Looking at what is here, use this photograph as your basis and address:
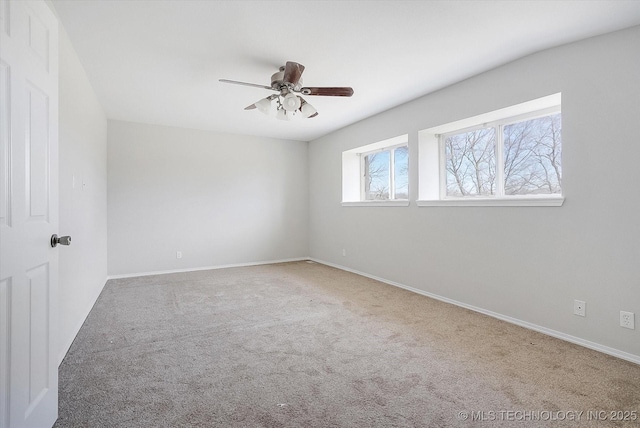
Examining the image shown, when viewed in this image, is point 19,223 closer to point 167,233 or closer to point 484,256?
point 484,256

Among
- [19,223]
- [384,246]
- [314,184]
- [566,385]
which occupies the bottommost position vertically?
[566,385]

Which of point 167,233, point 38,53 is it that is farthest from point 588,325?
point 167,233

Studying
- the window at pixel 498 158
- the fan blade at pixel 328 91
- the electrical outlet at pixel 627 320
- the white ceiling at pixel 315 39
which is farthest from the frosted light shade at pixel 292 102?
the electrical outlet at pixel 627 320

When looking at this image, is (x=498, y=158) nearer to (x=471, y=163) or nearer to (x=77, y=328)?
(x=471, y=163)

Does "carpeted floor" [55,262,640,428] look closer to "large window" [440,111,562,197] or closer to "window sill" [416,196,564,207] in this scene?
"window sill" [416,196,564,207]

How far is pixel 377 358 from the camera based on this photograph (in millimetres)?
2148

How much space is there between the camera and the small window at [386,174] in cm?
445

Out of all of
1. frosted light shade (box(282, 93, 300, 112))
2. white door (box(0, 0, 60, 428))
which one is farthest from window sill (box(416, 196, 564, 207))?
white door (box(0, 0, 60, 428))

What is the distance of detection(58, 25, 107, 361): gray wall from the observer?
7.41 ft

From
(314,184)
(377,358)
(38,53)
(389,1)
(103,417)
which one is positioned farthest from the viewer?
(314,184)

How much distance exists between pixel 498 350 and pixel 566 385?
1.57 feet

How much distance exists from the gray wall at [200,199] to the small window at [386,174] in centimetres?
150

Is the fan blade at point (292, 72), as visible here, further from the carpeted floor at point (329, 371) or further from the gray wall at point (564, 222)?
the carpeted floor at point (329, 371)

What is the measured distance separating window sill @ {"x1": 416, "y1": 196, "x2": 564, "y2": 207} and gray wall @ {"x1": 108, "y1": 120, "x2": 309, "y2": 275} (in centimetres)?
316
